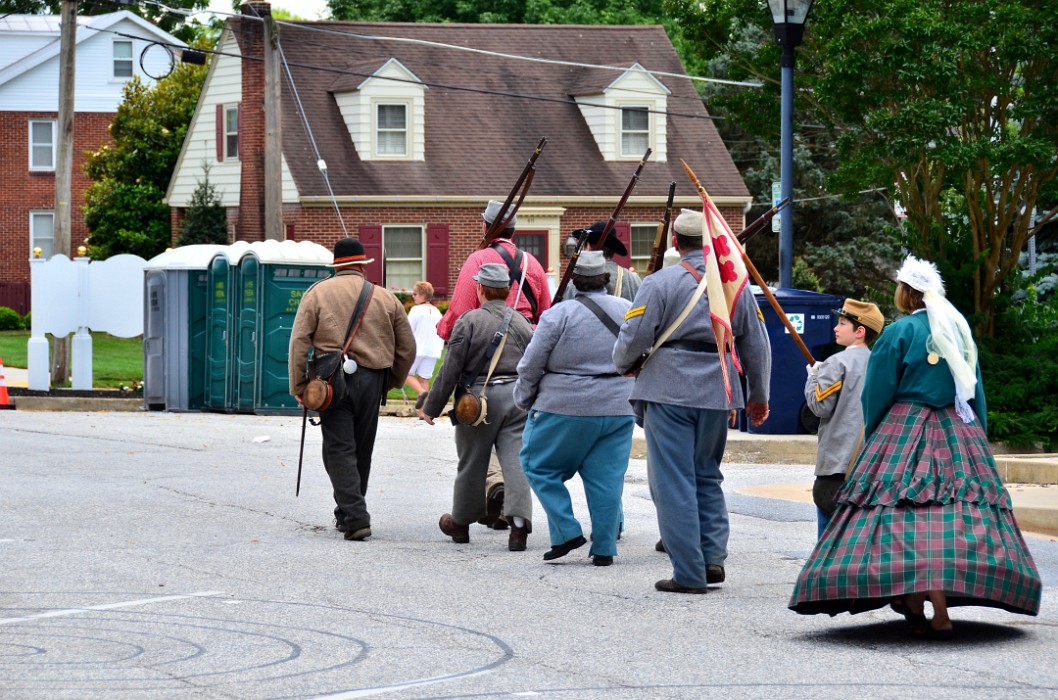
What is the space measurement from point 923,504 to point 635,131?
3038 cm

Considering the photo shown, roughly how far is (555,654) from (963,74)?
42.8 ft

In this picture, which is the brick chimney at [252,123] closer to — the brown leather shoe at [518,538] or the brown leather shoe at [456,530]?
the brown leather shoe at [456,530]

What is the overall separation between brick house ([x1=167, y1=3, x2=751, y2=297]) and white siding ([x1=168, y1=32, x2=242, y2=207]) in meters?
0.04

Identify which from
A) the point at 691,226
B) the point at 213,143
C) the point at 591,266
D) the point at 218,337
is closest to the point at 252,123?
the point at 213,143

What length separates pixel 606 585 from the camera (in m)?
8.62

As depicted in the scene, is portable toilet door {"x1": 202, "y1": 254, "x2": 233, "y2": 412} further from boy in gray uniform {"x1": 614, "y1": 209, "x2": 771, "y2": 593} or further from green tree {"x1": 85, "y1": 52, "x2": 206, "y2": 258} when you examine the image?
green tree {"x1": 85, "y1": 52, "x2": 206, "y2": 258}

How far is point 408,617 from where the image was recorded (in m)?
7.61

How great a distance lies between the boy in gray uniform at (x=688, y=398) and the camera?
833 centimetres

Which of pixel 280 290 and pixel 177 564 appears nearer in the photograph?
pixel 177 564

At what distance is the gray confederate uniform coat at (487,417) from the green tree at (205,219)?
1029 inches

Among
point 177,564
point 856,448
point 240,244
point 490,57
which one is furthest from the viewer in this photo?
point 490,57

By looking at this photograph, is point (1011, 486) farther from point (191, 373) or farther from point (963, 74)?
point (191, 373)

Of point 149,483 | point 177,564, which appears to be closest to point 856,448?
point 177,564

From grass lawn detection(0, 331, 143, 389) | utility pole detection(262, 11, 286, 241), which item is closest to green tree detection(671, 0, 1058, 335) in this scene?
utility pole detection(262, 11, 286, 241)
